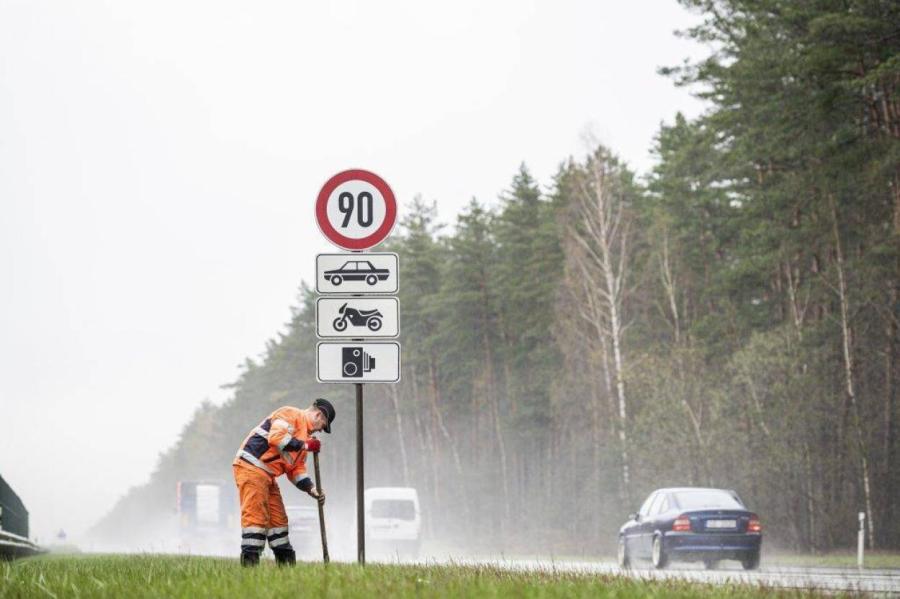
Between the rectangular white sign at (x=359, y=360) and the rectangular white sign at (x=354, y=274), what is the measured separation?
19.3 inches

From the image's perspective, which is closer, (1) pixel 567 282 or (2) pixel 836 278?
(2) pixel 836 278

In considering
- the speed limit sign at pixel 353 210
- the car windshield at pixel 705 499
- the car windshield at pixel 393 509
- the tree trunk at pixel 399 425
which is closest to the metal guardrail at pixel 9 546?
the speed limit sign at pixel 353 210

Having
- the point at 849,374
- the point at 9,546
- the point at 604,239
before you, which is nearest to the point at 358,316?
the point at 9,546

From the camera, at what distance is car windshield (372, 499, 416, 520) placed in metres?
38.5

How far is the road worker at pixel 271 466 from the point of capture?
11977 millimetres

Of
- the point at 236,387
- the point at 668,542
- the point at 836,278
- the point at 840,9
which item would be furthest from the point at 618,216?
the point at 236,387

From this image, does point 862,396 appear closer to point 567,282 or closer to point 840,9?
point 840,9

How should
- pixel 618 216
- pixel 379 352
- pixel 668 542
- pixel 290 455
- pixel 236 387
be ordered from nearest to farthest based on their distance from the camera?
pixel 290 455 < pixel 379 352 < pixel 668 542 < pixel 618 216 < pixel 236 387

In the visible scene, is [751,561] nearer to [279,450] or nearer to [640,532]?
[640,532]

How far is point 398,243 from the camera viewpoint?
250ft

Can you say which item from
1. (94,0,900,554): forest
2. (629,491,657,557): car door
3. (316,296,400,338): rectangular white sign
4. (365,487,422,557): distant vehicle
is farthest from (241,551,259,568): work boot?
(365,487,422,557): distant vehicle

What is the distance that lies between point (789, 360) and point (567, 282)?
53.3 ft

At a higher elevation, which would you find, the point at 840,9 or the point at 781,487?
the point at 840,9

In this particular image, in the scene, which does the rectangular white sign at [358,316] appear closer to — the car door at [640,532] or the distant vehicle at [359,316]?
the distant vehicle at [359,316]
